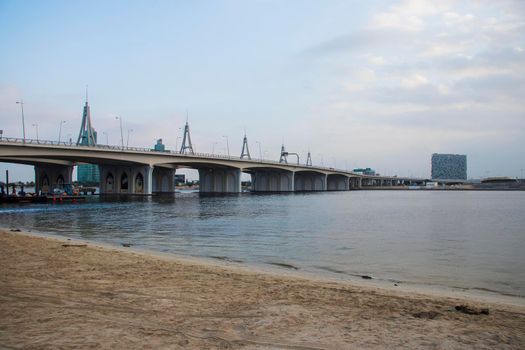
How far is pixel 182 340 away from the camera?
21.2 feet

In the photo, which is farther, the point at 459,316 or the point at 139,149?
the point at 139,149

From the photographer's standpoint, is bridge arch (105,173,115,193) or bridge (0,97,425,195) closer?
bridge (0,97,425,195)

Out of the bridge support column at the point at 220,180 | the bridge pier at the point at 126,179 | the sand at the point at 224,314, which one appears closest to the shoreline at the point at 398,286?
the sand at the point at 224,314

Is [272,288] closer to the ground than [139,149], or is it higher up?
closer to the ground

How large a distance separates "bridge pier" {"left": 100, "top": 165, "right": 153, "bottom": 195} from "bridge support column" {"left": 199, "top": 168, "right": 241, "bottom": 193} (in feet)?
98.7

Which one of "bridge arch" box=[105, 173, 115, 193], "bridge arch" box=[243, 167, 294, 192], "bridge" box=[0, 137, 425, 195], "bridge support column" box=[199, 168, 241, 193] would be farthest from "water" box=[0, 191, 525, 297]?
"bridge arch" box=[243, 167, 294, 192]

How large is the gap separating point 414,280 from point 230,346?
363 inches

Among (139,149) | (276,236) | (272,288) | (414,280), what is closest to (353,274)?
(414,280)

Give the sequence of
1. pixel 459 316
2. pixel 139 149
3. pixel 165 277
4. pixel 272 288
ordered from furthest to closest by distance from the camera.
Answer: pixel 139 149 < pixel 165 277 < pixel 272 288 < pixel 459 316

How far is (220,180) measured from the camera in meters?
126

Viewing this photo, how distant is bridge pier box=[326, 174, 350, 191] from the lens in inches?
7328

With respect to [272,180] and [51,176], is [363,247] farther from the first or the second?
[272,180]

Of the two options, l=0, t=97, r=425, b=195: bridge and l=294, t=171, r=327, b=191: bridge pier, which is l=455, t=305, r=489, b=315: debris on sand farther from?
l=294, t=171, r=327, b=191: bridge pier

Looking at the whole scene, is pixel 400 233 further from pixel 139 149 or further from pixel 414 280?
pixel 139 149
